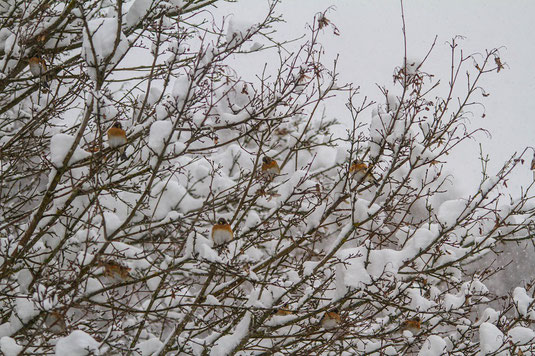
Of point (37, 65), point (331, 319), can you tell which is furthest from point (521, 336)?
point (37, 65)

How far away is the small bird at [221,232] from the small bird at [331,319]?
2.65ft

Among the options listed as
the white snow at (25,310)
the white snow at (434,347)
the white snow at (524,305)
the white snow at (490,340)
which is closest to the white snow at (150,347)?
the white snow at (25,310)

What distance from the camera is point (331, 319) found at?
3.09m

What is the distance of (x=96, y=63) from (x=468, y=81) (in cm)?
233

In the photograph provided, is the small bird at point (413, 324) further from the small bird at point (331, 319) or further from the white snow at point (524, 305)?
the white snow at point (524, 305)

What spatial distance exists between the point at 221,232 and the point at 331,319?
904mm

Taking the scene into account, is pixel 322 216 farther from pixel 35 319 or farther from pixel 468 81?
pixel 35 319

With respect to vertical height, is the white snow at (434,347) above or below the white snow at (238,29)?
below

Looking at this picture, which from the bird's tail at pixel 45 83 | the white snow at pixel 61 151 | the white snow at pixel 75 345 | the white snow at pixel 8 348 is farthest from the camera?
the bird's tail at pixel 45 83

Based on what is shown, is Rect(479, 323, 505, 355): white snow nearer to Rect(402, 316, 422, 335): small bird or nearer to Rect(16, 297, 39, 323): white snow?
Rect(402, 316, 422, 335): small bird

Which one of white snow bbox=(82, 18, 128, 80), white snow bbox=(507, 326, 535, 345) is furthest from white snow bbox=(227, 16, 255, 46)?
white snow bbox=(507, 326, 535, 345)

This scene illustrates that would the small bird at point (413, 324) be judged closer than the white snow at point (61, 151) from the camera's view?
No

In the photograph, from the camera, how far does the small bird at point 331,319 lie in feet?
10.1

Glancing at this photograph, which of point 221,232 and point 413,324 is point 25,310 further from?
point 413,324
